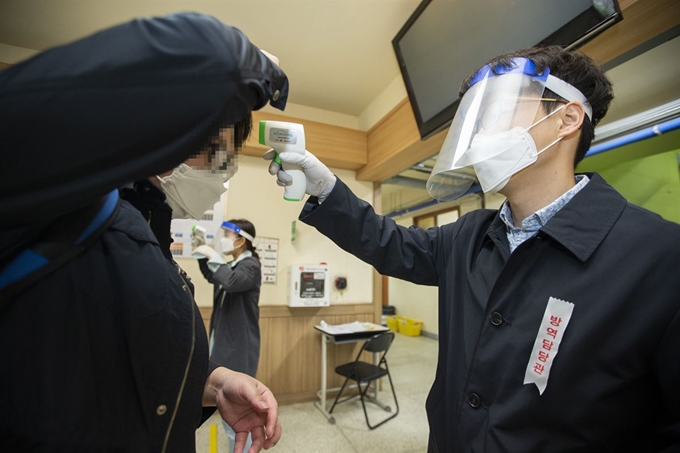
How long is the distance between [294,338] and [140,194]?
295cm

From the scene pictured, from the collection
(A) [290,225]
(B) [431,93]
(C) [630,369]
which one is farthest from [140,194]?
(A) [290,225]

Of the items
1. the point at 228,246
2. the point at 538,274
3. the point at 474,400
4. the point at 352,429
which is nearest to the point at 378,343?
the point at 352,429

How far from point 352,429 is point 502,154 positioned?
2756mm

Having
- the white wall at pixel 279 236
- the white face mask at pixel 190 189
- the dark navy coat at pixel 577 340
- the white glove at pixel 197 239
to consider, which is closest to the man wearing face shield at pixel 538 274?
the dark navy coat at pixel 577 340

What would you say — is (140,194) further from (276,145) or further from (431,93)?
(431,93)

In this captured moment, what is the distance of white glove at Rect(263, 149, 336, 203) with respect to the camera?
0.94m

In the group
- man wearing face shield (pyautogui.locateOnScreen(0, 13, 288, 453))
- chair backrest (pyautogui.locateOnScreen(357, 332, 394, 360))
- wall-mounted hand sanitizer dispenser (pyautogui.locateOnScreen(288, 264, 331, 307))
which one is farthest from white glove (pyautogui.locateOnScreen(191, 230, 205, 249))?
man wearing face shield (pyautogui.locateOnScreen(0, 13, 288, 453))

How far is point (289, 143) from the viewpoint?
946mm

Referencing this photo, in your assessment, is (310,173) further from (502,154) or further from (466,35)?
(466,35)

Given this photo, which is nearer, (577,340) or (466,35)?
(577,340)

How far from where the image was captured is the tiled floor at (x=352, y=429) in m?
2.40

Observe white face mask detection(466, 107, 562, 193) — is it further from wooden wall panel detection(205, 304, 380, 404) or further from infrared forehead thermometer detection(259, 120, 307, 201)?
wooden wall panel detection(205, 304, 380, 404)

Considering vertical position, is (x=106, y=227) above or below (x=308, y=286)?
above

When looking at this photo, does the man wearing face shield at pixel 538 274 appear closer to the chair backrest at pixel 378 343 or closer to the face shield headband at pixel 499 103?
the face shield headband at pixel 499 103
